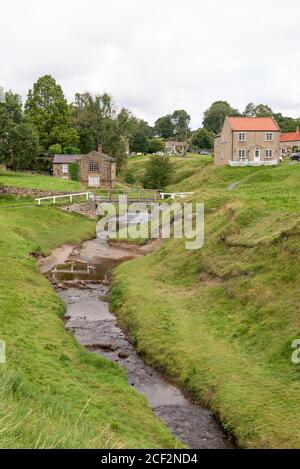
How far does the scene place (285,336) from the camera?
22438mm

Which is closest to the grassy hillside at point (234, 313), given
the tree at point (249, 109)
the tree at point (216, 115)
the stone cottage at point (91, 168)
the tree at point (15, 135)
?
the tree at point (15, 135)

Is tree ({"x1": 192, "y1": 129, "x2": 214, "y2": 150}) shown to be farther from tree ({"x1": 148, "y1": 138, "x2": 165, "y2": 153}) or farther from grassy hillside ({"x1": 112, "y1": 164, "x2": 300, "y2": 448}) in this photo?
grassy hillside ({"x1": 112, "y1": 164, "x2": 300, "y2": 448})

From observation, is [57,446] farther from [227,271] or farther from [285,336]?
[227,271]

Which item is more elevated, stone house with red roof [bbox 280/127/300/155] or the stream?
stone house with red roof [bbox 280/127/300/155]

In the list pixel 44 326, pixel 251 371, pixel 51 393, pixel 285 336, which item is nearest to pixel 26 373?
pixel 51 393

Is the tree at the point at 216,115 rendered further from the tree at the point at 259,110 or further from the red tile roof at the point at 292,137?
the red tile roof at the point at 292,137

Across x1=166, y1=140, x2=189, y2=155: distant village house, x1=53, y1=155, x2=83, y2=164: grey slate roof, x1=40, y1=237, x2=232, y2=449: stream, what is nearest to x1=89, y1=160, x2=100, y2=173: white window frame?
x1=53, y1=155, x2=83, y2=164: grey slate roof

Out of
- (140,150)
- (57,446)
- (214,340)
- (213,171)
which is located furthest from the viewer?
(140,150)

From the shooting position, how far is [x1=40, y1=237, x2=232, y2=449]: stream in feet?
60.8

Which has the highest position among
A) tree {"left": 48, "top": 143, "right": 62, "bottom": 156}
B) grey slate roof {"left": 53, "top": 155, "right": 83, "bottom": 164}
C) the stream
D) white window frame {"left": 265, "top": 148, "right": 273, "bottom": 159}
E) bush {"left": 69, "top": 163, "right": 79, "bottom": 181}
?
tree {"left": 48, "top": 143, "right": 62, "bottom": 156}

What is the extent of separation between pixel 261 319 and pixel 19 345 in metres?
11.3

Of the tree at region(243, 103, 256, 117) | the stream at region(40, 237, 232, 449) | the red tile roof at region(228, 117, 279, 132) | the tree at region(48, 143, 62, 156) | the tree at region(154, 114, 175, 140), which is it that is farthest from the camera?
the tree at region(154, 114, 175, 140)

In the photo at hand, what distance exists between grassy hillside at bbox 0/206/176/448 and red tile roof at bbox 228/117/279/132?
57511 mm

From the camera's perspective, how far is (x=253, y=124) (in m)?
87.2
